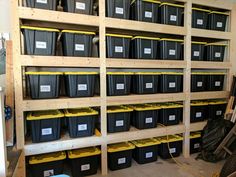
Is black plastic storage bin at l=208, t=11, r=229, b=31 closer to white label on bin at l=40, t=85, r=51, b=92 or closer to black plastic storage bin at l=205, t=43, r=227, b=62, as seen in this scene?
black plastic storage bin at l=205, t=43, r=227, b=62

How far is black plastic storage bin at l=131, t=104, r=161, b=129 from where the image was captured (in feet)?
7.75

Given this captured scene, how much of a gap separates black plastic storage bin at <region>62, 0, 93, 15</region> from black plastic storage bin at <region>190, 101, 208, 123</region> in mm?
1915

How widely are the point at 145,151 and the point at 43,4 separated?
212 cm

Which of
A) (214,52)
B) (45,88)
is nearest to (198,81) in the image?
(214,52)

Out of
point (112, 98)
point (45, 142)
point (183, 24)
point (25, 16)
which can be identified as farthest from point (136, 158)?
point (25, 16)

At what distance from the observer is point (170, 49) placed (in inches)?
96.1

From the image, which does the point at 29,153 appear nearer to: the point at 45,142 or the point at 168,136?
the point at 45,142

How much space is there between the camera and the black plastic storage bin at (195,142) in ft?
8.85

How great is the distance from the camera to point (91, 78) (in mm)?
2064

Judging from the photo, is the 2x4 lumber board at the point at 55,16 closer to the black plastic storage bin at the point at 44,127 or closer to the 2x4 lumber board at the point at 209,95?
the black plastic storage bin at the point at 44,127

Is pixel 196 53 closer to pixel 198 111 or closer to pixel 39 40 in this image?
pixel 198 111

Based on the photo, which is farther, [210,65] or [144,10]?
[210,65]

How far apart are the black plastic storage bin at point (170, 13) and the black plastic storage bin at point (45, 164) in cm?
213

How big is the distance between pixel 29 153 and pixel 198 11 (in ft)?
9.20
